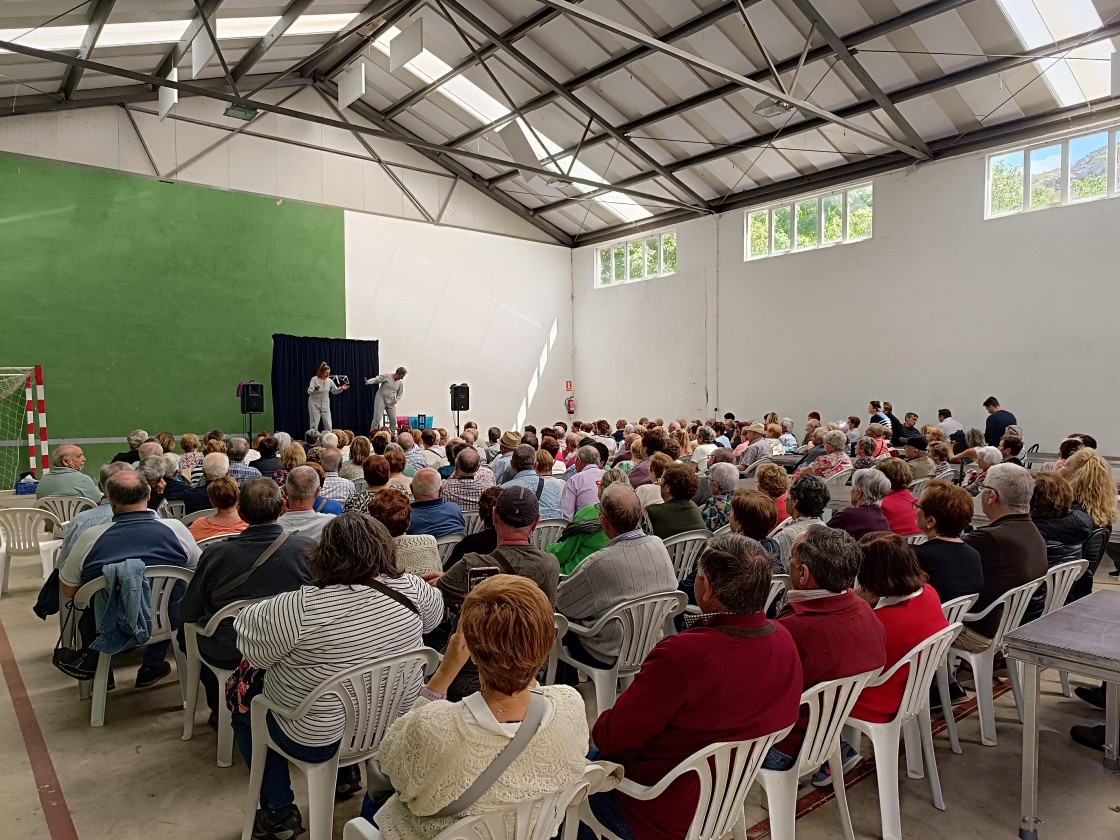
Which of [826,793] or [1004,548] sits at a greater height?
[1004,548]

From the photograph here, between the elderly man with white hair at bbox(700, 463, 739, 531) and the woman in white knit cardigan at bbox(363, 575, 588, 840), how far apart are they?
3093mm

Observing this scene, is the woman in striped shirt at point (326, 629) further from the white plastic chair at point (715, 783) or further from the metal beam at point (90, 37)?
Answer: the metal beam at point (90, 37)

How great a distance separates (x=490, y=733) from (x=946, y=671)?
7.63ft

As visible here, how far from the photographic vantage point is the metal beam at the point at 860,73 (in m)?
8.46

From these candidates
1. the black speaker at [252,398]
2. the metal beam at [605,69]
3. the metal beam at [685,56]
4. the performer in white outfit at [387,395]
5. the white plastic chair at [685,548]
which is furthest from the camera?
the performer in white outfit at [387,395]

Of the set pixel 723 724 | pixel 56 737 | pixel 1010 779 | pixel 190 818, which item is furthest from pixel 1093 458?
pixel 56 737

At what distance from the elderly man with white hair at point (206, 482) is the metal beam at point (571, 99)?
7536mm

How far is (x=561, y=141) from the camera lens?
1316 centimetres

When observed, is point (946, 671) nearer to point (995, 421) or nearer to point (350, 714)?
point (350, 714)

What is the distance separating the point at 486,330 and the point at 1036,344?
968 cm

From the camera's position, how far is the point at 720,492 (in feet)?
15.0

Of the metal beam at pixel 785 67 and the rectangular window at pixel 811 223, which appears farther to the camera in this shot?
the rectangular window at pixel 811 223

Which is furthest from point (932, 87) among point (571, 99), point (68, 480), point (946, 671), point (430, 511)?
point (68, 480)

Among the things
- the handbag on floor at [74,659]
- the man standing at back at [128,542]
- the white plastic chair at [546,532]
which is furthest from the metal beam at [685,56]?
the handbag on floor at [74,659]
